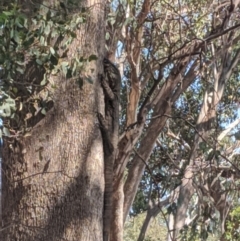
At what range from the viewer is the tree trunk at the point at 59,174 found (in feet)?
10.5

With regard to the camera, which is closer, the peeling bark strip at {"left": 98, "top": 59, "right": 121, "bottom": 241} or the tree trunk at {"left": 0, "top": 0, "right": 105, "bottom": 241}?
the tree trunk at {"left": 0, "top": 0, "right": 105, "bottom": 241}

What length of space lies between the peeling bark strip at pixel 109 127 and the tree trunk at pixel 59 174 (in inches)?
6.3

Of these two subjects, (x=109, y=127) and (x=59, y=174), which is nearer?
(x=59, y=174)

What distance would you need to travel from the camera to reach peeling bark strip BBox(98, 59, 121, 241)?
3.65 m

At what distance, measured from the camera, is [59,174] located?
3262 millimetres

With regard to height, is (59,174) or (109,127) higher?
(109,127)

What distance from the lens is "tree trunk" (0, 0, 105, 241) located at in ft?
10.5

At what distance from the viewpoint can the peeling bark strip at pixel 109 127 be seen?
12.0 ft

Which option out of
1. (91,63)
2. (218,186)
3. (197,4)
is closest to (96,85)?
(91,63)

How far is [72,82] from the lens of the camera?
345 cm

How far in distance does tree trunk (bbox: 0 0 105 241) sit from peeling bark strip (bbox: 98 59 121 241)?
0.52 feet

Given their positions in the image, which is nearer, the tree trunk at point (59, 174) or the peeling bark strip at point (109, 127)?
the tree trunk at point (59, 174)

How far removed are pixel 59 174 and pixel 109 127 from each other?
1.86 ft

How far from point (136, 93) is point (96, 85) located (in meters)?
2.77
